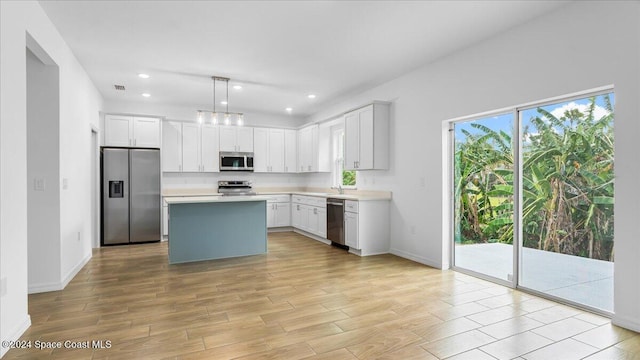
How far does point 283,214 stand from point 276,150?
4.98ft

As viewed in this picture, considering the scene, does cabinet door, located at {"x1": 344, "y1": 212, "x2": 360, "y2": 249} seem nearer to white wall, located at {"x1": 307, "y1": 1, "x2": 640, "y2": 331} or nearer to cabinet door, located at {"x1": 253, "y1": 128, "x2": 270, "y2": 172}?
white wall, located at {"x1": 307, "y1": 1, "x2": 640, "y2": 331}

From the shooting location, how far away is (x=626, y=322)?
268 centimetres

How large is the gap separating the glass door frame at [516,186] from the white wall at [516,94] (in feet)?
0.32

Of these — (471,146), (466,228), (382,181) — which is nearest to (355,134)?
(382,181)

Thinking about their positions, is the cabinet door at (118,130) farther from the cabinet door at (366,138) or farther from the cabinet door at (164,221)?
the cabinet door at (366,138)

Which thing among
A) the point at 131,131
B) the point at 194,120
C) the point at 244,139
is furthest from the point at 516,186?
the point at 131,131

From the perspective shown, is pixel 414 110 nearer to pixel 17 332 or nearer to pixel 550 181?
pixel 550 181

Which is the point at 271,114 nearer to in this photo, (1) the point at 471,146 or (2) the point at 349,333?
(1) the point at 471,146

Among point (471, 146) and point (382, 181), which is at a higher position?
point (471, 146)

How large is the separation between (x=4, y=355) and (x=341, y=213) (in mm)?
4235

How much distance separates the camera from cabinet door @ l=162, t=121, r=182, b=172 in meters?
6.94

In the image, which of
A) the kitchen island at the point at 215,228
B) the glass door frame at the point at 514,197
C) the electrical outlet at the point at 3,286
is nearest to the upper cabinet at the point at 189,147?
the kitchen island at the point at 215,228

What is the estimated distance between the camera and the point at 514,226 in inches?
145

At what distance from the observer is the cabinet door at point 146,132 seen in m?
Answer: 6.48
